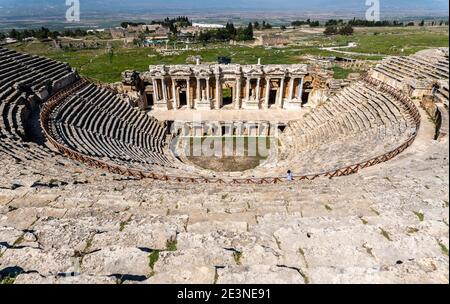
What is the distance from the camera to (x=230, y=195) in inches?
511

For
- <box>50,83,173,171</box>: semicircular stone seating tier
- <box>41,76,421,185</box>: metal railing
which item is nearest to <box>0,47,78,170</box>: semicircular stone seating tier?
<box>41,76,421,185</box>: metal railing

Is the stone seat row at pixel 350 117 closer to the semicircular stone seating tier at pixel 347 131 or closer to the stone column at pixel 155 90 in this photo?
the semicircular stone seating tier at pixel 347 131

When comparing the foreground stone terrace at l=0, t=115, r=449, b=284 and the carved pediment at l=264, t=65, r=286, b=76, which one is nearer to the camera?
the foreground stone terrace at l=0, t=115, r=449, b=284

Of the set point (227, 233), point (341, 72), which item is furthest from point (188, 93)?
point (227, 233)

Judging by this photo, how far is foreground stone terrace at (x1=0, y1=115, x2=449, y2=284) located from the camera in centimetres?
647

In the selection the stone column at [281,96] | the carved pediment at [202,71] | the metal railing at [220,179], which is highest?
the carved pediment at [202,71]

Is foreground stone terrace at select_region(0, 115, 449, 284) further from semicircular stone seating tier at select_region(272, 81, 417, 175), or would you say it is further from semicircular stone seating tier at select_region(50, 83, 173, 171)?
semicircular stone seating tier at select_region(50, 83, 173, 171)

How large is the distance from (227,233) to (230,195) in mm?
4259

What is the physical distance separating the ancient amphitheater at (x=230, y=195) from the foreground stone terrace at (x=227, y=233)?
0.04 m

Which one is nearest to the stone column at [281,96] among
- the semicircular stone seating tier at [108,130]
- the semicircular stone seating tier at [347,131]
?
the semicircular stone seating tier at [347,131]

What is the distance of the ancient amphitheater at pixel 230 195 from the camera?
698 cm

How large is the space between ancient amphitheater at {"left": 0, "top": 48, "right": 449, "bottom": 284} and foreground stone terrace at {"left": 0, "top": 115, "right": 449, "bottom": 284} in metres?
0.04

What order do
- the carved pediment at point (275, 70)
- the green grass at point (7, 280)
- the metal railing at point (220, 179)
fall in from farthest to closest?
1. the carved pediment at point (275, 70)
2. the metal railing at point (220, 179)
3. the green grass at point (7, 280)

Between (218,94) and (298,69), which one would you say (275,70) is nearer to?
(298,69)
